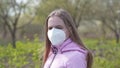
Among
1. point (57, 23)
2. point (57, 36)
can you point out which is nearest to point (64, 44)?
point (57, 36)

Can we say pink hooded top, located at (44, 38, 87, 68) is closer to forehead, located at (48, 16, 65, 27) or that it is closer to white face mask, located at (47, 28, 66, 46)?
white face mask, located at (47, 28, 66, 46)

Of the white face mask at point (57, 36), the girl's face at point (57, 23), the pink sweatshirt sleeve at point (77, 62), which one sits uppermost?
the girl's face at point (57, 23)

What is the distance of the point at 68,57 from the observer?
354 cm

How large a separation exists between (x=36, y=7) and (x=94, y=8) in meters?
5.83

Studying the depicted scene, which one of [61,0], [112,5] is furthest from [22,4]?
Result: [112,5]

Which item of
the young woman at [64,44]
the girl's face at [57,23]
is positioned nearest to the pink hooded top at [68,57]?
the young woman at [64,44]

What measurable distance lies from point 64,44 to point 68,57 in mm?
160

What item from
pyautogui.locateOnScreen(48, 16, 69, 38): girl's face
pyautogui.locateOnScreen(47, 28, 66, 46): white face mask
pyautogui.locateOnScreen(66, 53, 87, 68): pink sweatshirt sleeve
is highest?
pyautogui.locateOnScreen(48, 16, 69, 38): girl's face

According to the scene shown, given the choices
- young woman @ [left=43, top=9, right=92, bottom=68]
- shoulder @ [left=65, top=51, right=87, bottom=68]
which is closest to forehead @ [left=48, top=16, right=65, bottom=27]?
young woman @ [left=43, top=9, right=92, bottom=68]

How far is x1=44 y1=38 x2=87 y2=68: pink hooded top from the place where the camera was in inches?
138

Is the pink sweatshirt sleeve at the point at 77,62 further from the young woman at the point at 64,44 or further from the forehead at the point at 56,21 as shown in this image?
the forehead at the point at 56,21

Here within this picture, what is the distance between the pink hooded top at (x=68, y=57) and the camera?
3508mm

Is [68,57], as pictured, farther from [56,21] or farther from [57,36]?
[56,21]

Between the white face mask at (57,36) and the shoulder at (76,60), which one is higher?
the white face mask at (57,36)
